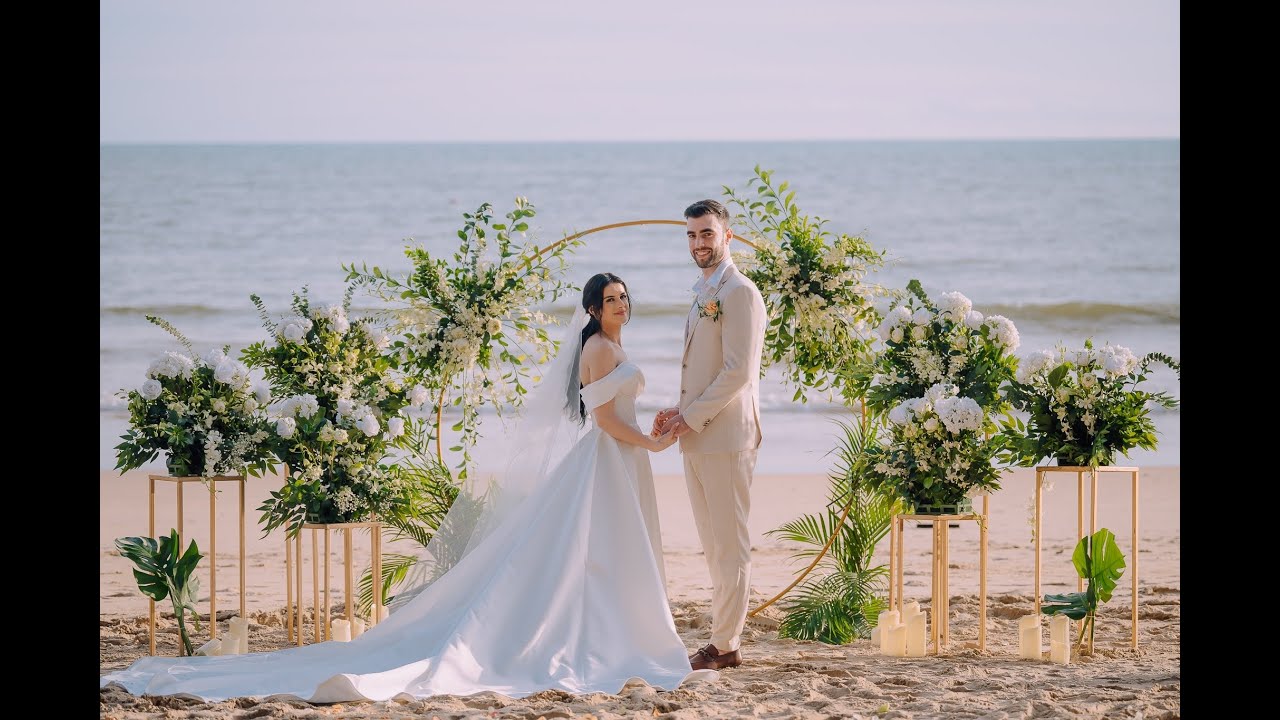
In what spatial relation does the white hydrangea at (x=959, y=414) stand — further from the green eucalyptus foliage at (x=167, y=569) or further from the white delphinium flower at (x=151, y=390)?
the white delphinium flower at (x=151, y=390)

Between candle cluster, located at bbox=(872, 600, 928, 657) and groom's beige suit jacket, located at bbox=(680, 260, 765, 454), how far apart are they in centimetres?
121

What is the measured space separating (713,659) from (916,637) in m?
1.09

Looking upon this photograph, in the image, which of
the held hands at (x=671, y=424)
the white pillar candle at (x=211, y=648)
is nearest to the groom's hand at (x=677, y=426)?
the held hands at (x=671, y=424)

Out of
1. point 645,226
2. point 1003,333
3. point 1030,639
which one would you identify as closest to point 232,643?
point 1030,639

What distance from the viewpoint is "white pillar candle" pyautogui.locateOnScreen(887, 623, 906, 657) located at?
20.4 feet

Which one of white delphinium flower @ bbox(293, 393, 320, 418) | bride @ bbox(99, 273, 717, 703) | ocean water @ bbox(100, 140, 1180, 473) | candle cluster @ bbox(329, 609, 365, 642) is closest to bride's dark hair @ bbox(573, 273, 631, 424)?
bride @ bbox(99, 273, 717, 703)

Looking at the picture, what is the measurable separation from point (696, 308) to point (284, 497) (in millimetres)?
2274

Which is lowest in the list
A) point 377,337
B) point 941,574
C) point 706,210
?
point 941,574

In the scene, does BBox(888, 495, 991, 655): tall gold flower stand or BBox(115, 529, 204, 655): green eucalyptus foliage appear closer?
BBox(115, 529, 204, 655): green eucalyptus foliage

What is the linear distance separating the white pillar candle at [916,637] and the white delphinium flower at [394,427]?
9.08ft

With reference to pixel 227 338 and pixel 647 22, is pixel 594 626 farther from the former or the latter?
pixel 647 22

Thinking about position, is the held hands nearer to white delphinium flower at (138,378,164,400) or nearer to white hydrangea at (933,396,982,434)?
white hydrangea at (933,396,982,434)

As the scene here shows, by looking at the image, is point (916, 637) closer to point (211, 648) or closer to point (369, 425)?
point (369, 425)

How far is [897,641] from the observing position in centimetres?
Result: 622
